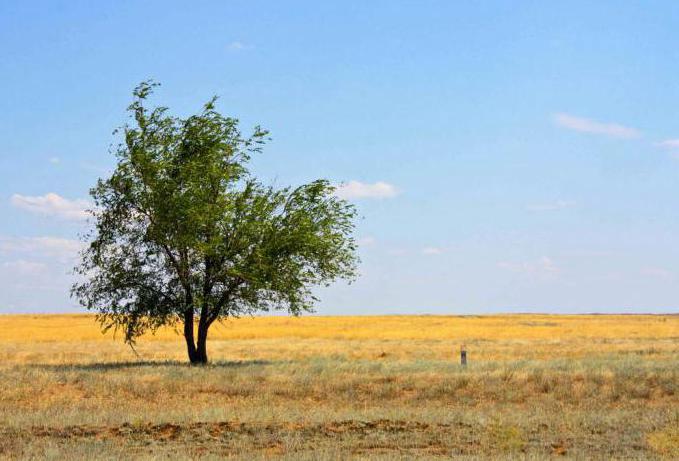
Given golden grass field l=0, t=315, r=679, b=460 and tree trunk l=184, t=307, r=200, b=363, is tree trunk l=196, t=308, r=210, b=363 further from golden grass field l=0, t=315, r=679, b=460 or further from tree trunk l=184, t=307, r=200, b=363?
golden grass field l=0, t=315, r=679, b=460

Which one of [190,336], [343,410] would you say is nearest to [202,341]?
[190,336]

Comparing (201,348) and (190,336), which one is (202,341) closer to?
(201,348)

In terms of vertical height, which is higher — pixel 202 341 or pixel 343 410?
pixel 202 341

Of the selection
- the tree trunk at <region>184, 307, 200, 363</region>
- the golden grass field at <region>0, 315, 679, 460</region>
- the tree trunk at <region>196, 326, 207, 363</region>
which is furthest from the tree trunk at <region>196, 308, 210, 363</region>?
the golden grass field at <region>0, 315, 679, 460</region>

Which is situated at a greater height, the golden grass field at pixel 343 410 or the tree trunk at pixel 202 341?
the tree trunk at pixel 202 341

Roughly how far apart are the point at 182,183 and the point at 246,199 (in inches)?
116

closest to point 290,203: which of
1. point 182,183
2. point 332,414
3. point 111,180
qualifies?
point 182,183

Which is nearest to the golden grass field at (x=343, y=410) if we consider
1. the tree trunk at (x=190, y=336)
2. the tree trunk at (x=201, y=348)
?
the tree trunk at (x=201, y=348)

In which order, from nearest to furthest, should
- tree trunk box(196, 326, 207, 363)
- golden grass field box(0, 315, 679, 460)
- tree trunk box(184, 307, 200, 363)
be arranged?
golden grass field box(0, 315, 679, 460) < tree trunk box(184, 307, 200, 363) < tree trunk box(196, 326, 207, 363)

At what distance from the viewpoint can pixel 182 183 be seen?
126 ft

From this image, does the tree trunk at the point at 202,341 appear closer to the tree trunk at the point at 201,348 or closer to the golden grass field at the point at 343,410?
the tree trunk at the point at 201,348

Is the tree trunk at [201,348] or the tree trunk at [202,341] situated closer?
the tree trunk at [202,341]

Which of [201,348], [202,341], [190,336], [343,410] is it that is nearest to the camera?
[343,410]

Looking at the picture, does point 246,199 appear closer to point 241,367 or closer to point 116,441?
point 241,367
